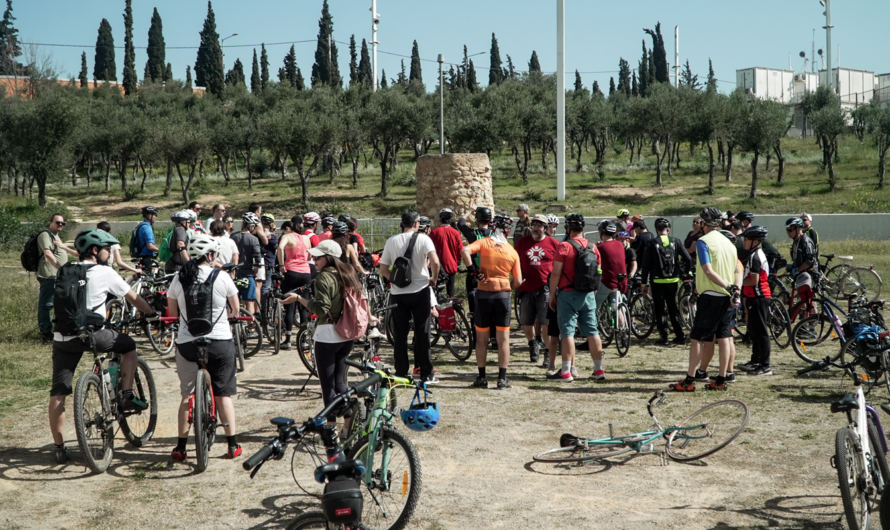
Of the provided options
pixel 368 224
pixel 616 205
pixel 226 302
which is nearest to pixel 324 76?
pixel 616 205

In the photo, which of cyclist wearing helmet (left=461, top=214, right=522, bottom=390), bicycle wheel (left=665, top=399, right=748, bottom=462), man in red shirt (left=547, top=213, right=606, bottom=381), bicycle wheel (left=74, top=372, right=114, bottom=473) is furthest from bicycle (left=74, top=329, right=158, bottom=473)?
bicycle wheel (left=665, top=399, right=748, bottom=462)

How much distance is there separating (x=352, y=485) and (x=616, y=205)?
3762cm

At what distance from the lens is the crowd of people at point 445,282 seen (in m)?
5.97

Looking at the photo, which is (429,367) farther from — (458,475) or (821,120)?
(821,120)

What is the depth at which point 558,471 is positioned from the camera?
591cm

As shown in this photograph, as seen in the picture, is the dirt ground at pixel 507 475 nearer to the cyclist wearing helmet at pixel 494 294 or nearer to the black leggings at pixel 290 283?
the cyclist wearing helmet at pixel 494 294

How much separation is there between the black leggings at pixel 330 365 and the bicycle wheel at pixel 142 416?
1.71m

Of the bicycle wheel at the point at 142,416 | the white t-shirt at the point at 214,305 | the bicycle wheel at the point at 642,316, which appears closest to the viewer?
the white t-shirt at the point at 214,305

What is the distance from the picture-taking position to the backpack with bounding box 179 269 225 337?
5.81 m

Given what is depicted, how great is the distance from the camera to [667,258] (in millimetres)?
10641

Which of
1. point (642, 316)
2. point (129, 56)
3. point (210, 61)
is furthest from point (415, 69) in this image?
point (642, 316)

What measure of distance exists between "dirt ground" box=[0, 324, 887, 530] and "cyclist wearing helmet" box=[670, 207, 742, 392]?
0.36 m

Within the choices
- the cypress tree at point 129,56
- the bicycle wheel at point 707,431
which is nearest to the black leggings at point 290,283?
the bicycle wheel at point 707,431

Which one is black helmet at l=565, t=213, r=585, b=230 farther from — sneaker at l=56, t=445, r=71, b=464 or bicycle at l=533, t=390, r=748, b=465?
sneaker at l=56, t=445, r=71, b=464
